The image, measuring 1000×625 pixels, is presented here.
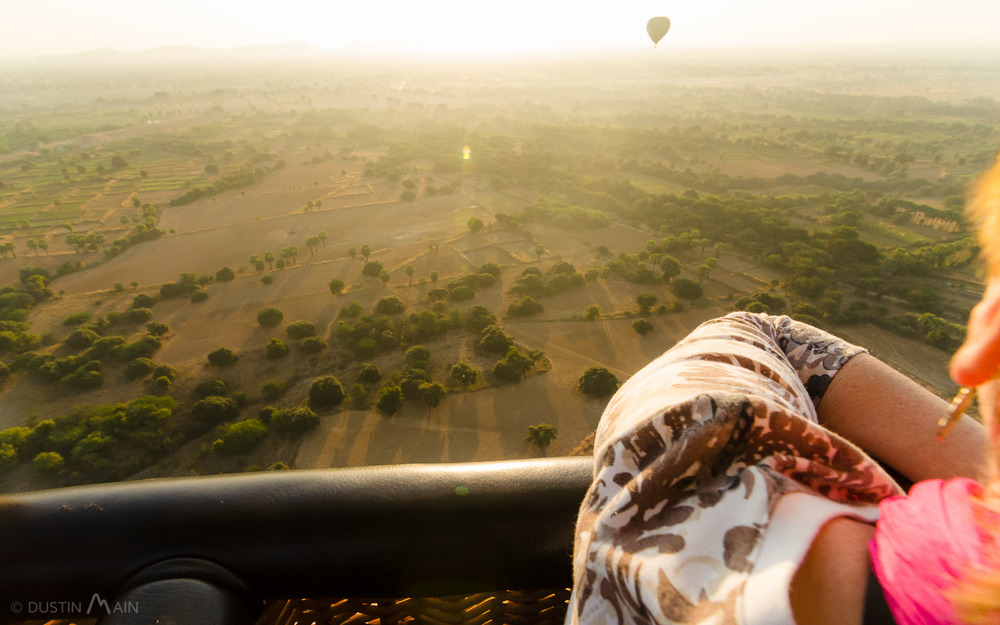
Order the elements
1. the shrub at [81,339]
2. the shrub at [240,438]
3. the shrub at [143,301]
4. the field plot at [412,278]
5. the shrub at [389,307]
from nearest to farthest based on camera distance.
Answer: the shrub at [240,438] → the field plot at [412,278] → the shrub at [81,339] → the shrub at [389,307] → the shrub at [143,301]

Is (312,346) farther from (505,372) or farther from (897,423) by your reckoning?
(897,423)

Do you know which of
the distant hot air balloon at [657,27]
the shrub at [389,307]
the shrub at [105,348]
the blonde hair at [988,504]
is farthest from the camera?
the distant hot air balloon at [657,27]

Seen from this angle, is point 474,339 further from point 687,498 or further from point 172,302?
point 687,498

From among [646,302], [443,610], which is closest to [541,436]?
[646,302]

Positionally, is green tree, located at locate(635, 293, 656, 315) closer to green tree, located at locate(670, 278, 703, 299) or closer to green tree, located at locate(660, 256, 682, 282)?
green tree, located at locate(670, 278, 703, 299)

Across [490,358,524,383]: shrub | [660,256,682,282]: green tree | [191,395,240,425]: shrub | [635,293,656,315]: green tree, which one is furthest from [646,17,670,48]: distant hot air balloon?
[191,395,240,425]: shrub

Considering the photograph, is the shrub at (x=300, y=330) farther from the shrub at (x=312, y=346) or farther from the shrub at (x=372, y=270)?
the shrub at (x=372, y=270)

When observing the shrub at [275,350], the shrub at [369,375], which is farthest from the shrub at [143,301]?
the shrub at [369,375]

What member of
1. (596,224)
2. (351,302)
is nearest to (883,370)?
(351,302)
